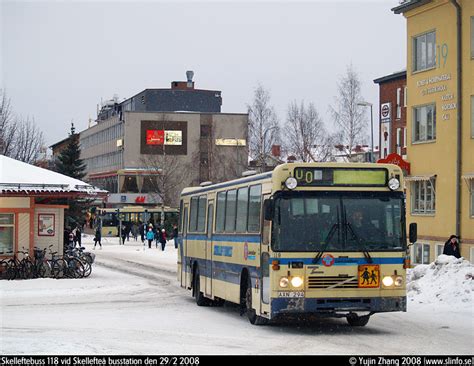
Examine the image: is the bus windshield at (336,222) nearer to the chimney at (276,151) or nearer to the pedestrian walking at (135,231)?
the chimney at (276,151)

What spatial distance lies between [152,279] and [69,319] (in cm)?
1446

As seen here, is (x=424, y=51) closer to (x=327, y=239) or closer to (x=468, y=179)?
(x=468, y=179)

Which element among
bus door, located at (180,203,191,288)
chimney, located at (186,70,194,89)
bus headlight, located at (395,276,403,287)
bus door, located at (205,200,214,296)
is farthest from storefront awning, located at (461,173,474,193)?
chimney, located at (186,70,194,89)

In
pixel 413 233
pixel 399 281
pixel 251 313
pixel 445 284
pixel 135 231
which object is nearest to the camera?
pixel 399 281

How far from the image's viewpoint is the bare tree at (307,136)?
235ft

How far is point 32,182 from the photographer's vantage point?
3359 centimetres

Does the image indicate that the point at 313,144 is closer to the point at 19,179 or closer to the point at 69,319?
the point at 19,179

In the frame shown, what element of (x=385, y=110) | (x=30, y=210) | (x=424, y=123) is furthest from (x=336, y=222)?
(x=385, y=110)

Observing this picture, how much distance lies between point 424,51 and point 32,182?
629 inches

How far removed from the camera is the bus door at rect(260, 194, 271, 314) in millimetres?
17406

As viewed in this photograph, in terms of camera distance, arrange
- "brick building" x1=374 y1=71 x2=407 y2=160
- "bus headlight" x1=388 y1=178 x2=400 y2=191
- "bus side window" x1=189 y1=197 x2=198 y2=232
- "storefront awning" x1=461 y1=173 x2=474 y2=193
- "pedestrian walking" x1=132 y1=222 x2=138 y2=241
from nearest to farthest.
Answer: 1. "bus headlight" x1=388 y1=178 x2=400 y2=191
2. "bus side window" x1=189 y1=197 x2=198 y2=232
3. "storefront awning" x1=461 y1=173 x2=474 y2=193
4. "brick building" x1=374 y1=71 x2=407 y2=160
5. "pedestrian walking" x1=132 y1=222 x2=138 y2=241

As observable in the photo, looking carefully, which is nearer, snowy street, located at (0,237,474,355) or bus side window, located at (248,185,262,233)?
snowy street, located at (0,237,474,355)

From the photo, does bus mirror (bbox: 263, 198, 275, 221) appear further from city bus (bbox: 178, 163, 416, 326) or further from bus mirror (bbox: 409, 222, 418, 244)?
bus mirror (bbox: 409, 222, 418, 244)

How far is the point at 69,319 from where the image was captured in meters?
19.8
